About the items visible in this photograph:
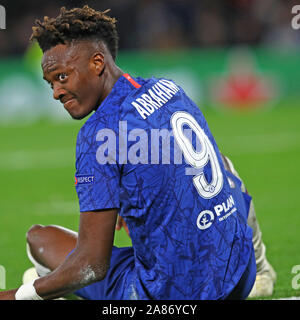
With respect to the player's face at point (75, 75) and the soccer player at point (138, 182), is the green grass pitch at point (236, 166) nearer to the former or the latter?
the soccer player at point (138, 182)

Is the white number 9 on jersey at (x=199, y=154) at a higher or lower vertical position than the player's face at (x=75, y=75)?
lower

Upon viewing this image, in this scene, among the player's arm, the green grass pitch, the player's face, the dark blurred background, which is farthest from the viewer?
the dark blurred background

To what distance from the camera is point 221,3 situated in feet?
70.7

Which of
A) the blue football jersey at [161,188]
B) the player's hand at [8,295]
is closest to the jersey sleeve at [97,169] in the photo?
the blue football jersey at [161,188]

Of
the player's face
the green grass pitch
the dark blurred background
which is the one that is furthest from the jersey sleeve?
the dark blurred background

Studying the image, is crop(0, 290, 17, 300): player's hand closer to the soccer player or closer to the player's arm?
the soccer player

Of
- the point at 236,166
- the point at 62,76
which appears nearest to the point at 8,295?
the point at 62,76

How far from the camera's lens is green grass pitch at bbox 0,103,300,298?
6.25 metres

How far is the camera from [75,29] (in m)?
3.50

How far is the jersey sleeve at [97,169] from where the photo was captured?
3.33 meters

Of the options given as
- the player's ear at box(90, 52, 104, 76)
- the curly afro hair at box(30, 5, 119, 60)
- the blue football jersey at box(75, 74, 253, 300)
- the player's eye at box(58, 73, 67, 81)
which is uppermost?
the curly afro hair at box(30, 5, 119, 60)

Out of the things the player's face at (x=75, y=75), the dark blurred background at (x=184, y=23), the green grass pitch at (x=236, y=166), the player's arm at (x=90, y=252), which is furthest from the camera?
the dark blurred background at (x=184, y=23)

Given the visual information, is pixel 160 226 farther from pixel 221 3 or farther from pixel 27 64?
pixel 221 3
